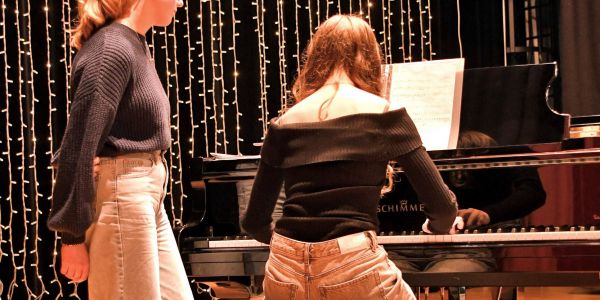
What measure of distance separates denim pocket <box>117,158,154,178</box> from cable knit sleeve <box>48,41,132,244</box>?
80mm

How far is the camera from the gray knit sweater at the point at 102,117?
1.98 meters

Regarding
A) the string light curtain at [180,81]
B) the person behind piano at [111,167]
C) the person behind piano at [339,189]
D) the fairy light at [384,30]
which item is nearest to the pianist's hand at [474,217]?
the person behind piano at [339,189]

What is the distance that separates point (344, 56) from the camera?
6.93 ft

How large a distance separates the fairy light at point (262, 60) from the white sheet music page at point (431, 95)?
2.12 meters

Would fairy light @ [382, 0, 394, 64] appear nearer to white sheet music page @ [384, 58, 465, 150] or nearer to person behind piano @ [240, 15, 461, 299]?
white sheet music page @ [384, 58, 465, 150]

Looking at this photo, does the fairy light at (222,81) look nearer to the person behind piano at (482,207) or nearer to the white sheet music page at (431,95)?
the white sheet music page at (431,95)

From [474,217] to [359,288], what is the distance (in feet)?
4.56

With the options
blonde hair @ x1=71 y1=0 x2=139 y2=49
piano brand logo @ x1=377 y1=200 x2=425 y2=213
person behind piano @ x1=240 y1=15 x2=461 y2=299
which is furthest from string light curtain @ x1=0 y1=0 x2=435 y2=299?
person behind piano @ x1=240 y1=15 x2=461 y2=299

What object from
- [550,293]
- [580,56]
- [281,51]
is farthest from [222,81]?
[550,293]

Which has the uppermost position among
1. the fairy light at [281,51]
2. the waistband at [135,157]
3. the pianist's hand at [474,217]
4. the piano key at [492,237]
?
the fairy light at [281,51]

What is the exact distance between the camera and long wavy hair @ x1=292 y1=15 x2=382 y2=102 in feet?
6.95

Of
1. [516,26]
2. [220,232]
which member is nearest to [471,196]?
[220,232]

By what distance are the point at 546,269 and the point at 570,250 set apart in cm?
11

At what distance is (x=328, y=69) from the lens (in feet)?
6.97
